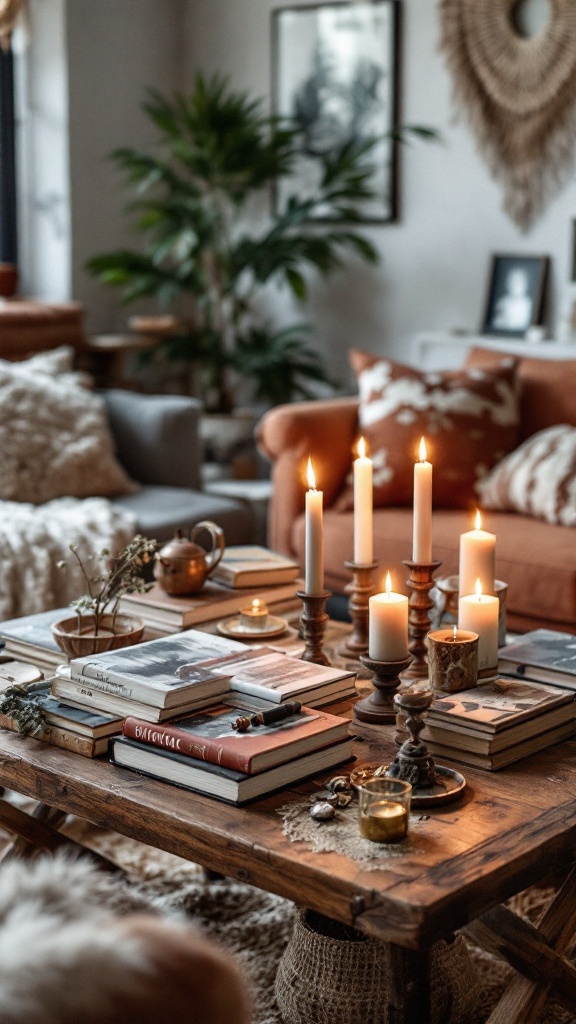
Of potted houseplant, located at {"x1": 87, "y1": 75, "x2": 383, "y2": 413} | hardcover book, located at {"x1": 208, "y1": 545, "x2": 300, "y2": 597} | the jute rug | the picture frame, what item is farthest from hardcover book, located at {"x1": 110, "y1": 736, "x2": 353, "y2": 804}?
the picture frame

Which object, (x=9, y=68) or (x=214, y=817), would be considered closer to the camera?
(x=214, y=817)

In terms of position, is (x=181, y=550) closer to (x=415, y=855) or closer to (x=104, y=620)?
(x=104, y=620)

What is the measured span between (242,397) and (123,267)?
843 mm

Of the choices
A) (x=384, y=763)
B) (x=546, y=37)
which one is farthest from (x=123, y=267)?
(x=384, y=763)

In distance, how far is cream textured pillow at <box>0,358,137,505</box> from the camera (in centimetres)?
326

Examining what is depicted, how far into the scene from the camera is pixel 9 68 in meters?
4.46

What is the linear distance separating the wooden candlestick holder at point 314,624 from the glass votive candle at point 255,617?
0.18 meters

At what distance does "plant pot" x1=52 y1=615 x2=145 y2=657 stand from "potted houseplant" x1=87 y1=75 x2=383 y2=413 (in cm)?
252

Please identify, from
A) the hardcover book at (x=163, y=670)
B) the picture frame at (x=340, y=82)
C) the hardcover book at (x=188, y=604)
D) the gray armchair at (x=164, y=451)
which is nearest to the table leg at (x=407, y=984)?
the hardcover book at (x=163, y=670)

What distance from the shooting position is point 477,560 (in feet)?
5.92

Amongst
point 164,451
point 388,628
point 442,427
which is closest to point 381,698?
point 388,628

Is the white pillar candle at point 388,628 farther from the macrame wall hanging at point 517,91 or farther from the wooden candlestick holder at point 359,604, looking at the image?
the macrame wall hanging at point 517,91

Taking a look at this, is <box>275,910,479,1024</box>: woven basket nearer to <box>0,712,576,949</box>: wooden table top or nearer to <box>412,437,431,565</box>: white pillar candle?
<box>0,712,576,949</box>: wooden table top

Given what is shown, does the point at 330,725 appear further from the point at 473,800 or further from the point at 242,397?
the point at 242,397
